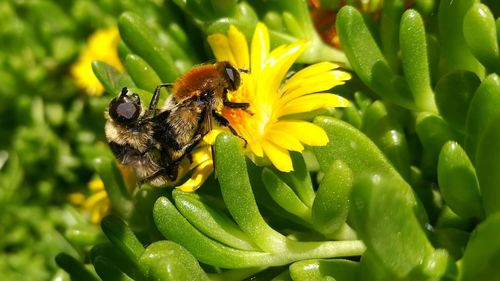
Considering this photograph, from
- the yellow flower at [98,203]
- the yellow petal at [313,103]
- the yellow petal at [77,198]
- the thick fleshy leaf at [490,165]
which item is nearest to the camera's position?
the thick fleshy leaf at [490,165]

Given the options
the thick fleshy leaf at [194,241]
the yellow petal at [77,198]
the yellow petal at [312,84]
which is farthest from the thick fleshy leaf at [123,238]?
the yellow petal at [77,198]

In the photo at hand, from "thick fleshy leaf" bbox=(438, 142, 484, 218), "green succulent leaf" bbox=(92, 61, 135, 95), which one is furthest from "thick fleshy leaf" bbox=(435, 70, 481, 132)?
"green succulent leaf" bbox=(92, 61, 135, 95)

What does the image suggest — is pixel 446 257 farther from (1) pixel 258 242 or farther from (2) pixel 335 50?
Result: (2) pixel 335 50

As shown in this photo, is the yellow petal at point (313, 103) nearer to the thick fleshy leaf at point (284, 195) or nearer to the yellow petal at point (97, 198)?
the thick fleshy leaf at point (284, 195)

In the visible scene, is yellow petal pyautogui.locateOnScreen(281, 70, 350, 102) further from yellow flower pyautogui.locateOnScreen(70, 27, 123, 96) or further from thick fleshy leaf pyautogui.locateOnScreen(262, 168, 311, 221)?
yellow flower pyautogui.locateOnScreen(70, 27, 123, 96)

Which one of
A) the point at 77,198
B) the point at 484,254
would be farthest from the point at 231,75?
the point at 77,198
